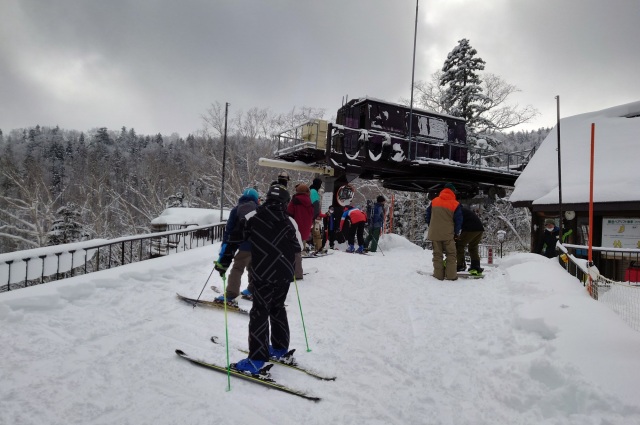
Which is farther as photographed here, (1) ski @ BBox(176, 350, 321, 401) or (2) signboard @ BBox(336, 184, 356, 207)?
(2) signboard @ BBox(336, 184, 356, 207)

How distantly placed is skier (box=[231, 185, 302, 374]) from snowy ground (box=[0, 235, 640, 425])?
28cm

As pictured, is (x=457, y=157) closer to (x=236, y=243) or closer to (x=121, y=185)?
(x=236, y=243)

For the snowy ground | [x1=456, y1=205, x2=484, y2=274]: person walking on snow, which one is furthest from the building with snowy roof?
the snowy ground

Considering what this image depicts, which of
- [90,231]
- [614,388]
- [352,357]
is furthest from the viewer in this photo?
[90,231]

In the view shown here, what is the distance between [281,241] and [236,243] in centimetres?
168

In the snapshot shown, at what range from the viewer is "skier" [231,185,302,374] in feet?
12.0

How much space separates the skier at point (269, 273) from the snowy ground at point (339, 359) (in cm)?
28

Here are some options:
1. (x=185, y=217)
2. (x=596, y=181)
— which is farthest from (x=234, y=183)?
(x=596, y=181)

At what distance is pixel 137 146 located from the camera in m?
81.7

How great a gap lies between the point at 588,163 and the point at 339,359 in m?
12.3

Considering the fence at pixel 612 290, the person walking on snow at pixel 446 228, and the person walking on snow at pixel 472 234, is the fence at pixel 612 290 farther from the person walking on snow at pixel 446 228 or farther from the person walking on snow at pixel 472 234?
the person walking on snow at pixel 446 228

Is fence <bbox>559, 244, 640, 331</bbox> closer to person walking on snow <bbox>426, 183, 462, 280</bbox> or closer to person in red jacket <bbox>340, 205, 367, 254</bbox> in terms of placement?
person walking on snow <bbox>426, 183, 462, 280</bbox>

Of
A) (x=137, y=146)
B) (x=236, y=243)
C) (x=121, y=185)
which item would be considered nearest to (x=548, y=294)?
(x=236, y=243)

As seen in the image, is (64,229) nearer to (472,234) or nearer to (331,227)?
(331,227)
